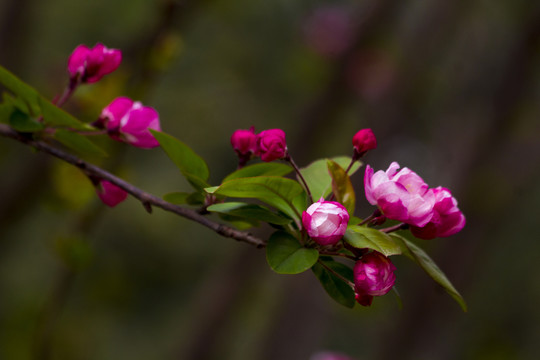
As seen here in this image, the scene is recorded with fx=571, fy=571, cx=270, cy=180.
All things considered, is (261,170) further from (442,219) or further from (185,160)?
(442,219)

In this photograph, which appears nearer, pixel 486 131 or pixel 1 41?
pixel 1 41

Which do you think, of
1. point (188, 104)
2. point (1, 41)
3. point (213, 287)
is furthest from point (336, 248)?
point (188, 104)

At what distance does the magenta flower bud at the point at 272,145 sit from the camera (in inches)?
24.8

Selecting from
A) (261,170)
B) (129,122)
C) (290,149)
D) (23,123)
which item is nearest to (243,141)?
(261,170)

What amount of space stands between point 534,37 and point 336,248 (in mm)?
2042

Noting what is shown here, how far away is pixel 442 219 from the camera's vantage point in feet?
2.09

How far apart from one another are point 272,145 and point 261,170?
46 mm

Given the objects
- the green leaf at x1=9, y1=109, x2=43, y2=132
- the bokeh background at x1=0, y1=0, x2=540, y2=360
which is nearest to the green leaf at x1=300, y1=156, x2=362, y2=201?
the green leaf at x1=9, y1=109, x2=43, y2=132

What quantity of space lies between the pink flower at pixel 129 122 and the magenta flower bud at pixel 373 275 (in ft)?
0.99

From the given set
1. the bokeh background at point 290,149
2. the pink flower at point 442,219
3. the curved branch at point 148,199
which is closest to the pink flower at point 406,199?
the pink flower at point 442,219

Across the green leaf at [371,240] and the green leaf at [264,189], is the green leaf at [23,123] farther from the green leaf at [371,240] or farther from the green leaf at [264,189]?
the green leaf at [371,240]

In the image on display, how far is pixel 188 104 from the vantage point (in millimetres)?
3873

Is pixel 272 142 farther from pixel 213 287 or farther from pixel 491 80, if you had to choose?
pixel 491 80

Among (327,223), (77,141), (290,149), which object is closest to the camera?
(327,223)
